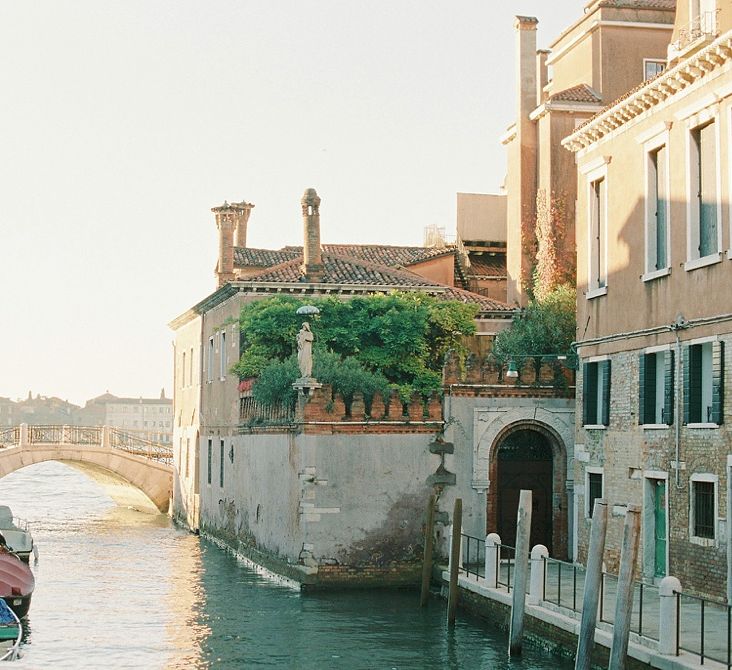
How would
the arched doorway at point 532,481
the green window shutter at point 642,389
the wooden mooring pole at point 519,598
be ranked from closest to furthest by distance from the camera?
the wooden mooring pole at point 519,598
the green window shutter at point 642,389
the arched doorway at point 532,481

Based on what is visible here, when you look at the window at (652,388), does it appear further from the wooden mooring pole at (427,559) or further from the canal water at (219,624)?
the wooden mooring pole at (427,559)

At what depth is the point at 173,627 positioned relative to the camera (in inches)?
762

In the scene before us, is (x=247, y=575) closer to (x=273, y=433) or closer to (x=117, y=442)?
(x=273, y=433)

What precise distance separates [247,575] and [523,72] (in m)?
14.6

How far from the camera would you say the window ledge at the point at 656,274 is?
1759 centimetres

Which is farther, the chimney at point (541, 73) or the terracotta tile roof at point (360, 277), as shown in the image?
the chimney at point (541, 73)

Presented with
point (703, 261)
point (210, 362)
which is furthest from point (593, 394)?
point (210, 362)

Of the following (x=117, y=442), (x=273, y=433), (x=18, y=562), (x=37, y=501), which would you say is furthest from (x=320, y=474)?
(x=37, y=501)

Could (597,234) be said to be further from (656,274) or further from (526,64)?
(526,64)

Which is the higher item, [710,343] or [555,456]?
[710,343]

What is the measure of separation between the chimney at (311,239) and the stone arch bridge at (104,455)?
1514 cm

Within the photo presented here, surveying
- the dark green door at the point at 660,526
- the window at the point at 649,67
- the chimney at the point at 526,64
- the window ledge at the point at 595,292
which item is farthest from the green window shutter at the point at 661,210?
the chimney at the point at 526,64

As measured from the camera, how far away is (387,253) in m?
36.9

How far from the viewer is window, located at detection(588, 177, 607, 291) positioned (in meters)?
20.0
